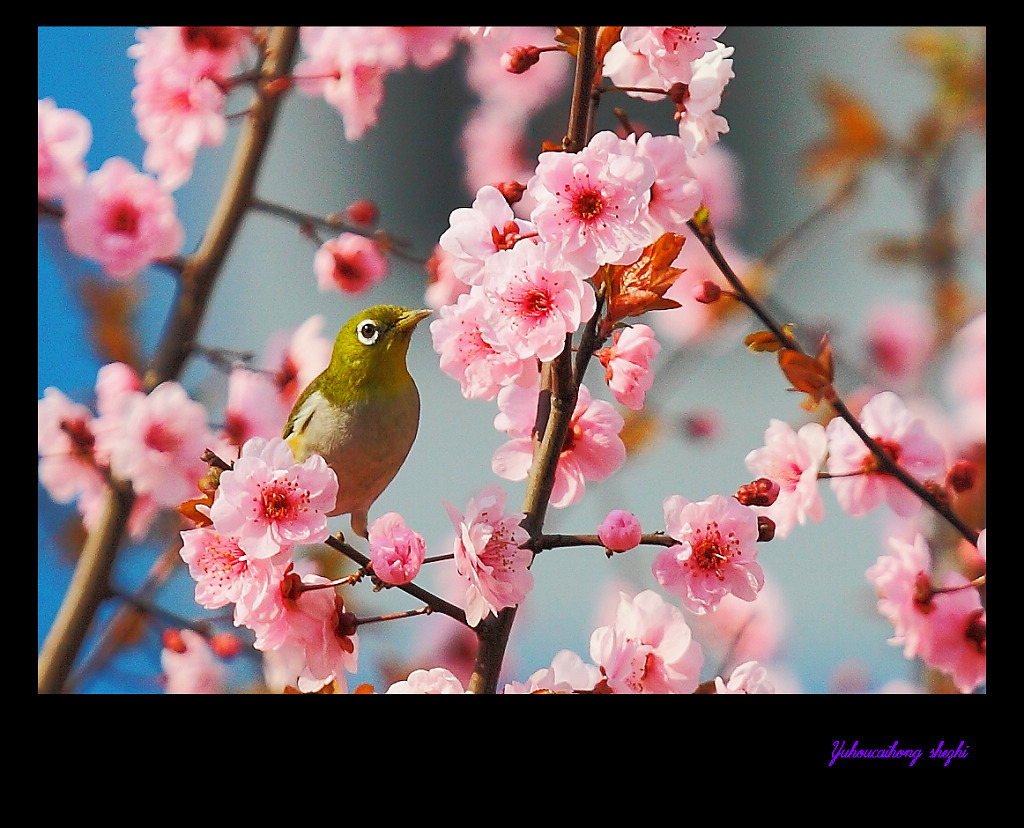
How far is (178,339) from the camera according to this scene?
1192 millimetres

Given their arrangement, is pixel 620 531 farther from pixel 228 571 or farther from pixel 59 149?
pixel 59 149

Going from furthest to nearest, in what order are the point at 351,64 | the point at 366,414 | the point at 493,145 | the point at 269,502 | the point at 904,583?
the point at 493,145
the point at 351,64
the point at 366,414
the point at 904,583
the point at 269,502

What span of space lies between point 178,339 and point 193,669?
0.44 meters

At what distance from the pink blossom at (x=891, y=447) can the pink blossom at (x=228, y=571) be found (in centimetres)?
60

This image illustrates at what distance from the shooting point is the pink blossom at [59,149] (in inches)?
47.5

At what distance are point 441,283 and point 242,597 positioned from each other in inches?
21.8

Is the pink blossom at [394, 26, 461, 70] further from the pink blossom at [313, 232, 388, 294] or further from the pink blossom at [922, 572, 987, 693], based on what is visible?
the pink blossom at [922, 572, 987, 693]

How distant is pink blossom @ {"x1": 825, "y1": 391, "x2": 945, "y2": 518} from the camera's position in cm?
101

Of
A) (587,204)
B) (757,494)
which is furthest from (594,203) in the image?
(757,494)

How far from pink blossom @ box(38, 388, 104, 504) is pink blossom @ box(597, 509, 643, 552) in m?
0.70

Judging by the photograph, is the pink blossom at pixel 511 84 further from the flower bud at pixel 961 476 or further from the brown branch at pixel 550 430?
the flower bud at pixel 961 476
